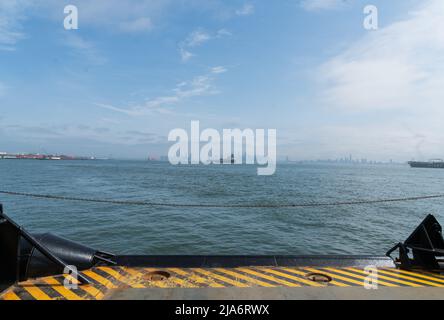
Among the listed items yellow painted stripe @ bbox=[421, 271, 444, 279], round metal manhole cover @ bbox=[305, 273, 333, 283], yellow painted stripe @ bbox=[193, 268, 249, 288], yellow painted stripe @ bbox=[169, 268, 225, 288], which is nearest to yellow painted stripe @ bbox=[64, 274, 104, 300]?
yellow painted stripe @ bbox=[169, 268, 225, 288]

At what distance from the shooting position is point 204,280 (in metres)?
4.80

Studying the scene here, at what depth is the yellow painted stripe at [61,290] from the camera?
159 inches

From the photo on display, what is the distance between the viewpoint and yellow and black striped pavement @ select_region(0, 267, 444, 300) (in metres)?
4.18

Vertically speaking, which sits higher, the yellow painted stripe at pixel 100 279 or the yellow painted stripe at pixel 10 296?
the yellow painted stripe at pixel 10 296

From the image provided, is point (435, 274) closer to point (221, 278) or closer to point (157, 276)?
point (221, 278)

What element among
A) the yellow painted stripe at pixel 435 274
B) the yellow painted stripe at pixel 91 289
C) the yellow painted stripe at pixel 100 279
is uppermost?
the yellow painted stripe at pixel 91 289

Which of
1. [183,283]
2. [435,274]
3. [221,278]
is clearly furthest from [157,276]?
[435,274]

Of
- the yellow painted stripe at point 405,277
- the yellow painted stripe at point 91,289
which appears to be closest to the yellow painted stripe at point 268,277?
the yellow painted stripe at point 405,277

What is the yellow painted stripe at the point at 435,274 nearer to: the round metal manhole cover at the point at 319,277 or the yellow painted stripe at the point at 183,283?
the round metal manhole cover at the point at 319,277

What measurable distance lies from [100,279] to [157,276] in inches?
40.9

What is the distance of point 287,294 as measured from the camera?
4.09 m

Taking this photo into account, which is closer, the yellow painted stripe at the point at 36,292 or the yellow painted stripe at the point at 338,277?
the yellow painted stripe at the point at 36,292
